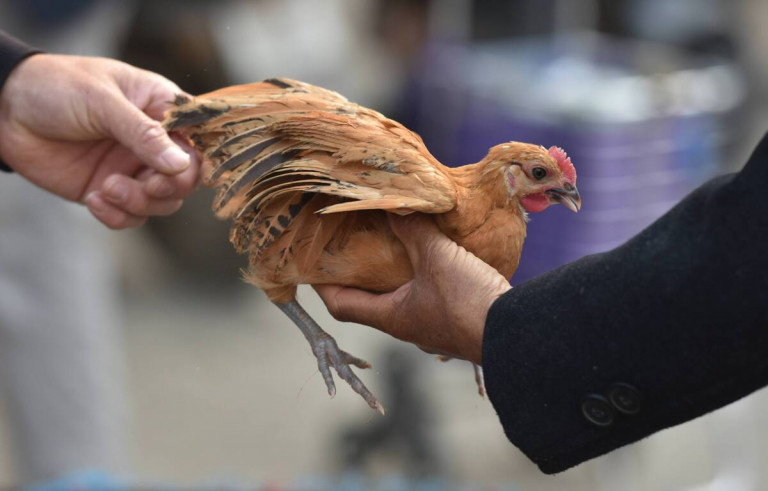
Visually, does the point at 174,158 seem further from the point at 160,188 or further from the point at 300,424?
the point at 300,424

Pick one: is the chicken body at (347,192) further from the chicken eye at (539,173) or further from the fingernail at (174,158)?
the fingernail at (174,158)

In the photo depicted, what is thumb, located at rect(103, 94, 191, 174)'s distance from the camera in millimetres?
2229

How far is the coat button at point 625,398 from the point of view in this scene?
169 cm

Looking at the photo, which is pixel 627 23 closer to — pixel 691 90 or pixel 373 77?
pixel 373 77

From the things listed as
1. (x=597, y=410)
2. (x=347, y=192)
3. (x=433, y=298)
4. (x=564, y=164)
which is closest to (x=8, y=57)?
(x=347, y=192)

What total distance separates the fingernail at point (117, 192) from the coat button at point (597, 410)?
4.20 ft

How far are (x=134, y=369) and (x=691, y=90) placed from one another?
332 cm

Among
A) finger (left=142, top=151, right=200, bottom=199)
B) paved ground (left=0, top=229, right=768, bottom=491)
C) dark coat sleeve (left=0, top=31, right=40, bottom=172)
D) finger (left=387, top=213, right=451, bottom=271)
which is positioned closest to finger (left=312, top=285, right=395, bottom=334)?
finger (left=387, top=213, right=451, bottom=271)

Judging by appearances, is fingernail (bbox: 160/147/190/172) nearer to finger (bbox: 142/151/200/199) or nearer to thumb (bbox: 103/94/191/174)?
thumb (bbox: 103/94/191/174)

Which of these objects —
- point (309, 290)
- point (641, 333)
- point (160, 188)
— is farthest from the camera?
point (160, 188)

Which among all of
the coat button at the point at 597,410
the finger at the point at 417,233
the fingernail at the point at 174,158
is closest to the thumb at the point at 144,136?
the fingernail at the point at 174,158

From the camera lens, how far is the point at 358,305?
1979 mm

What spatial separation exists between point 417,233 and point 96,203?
98 centimetres

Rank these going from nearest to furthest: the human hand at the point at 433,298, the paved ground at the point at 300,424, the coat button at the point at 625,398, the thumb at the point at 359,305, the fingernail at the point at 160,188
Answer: the coat button at the point at 625,398 → the human hand at the point at 433,298 → the thumb at the point at 359,305 → the fingernail at the point at 160,188 → the paved ground at the point at 300,424
